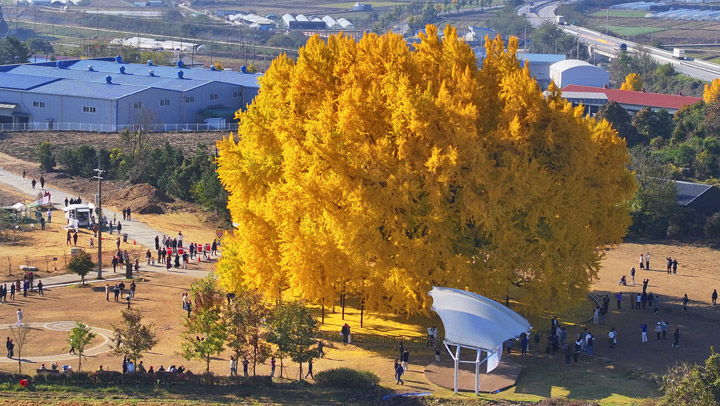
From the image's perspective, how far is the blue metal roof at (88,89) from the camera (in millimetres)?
104500

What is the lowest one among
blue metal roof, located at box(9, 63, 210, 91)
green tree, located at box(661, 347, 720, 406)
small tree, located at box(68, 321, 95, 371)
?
small tree, located at box(68, 321, 95, 371)

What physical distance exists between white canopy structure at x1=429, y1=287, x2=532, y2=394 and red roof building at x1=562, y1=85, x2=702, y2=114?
93571 millimetres

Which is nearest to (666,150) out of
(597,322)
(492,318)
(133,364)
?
(597,322)

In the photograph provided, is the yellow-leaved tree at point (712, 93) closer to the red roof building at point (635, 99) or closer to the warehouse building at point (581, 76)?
the red roof building at point (635, 99)

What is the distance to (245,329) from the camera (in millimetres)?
40656

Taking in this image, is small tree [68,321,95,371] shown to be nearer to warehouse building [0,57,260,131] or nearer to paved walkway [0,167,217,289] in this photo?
paved walkway [0,167,217,289]

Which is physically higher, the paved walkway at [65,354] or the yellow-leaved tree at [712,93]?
the yellow-leaved tree at [712,93]

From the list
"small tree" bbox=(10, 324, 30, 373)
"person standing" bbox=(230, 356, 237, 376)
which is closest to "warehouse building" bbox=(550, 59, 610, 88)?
"small tree" bbox=(10, 324, 30, 373)

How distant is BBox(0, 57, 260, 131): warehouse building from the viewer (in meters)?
104

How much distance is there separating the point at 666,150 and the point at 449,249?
5645 cm

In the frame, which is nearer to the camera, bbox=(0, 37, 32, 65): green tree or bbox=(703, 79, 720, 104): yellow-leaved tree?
bbox=(703, 79, 720, 104): yellow-leaved tree

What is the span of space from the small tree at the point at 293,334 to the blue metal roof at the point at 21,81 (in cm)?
7603

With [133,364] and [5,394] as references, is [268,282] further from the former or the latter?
[5,394]

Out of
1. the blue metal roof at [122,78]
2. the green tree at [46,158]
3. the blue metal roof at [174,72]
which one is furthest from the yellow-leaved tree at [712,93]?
the green tree at [46,158]
